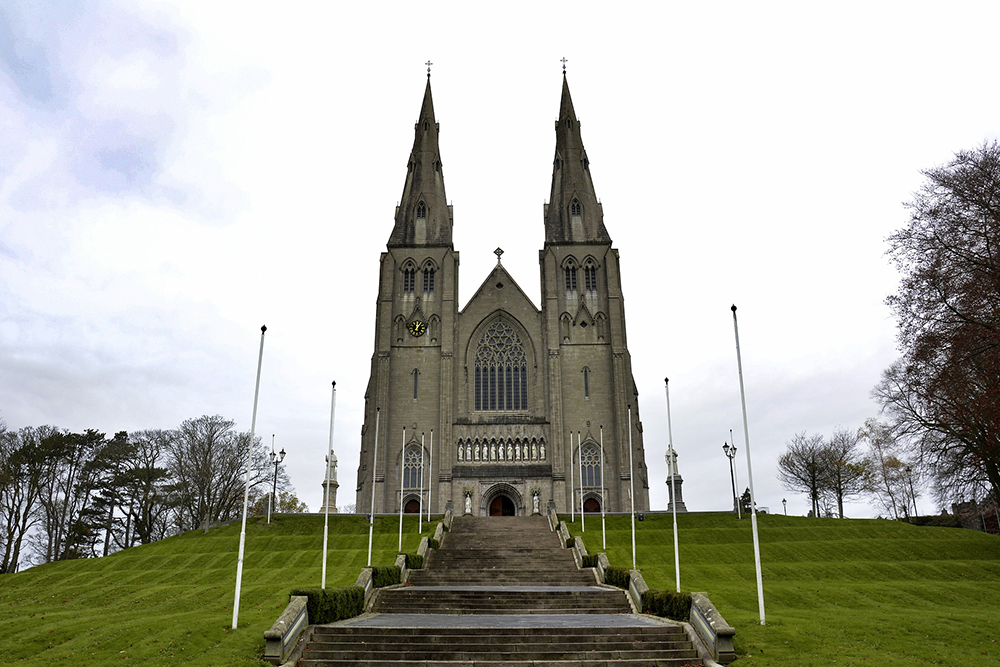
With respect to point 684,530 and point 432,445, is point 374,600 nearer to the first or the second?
point 684,530

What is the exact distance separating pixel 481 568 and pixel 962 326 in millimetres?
20045

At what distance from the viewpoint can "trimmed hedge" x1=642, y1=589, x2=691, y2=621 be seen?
1927 centimetres

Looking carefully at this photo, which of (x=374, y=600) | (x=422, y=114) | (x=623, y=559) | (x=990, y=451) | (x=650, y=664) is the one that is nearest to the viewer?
(x=650, y=664)

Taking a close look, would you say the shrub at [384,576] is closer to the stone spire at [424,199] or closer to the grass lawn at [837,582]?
the grass lawn at [837,582]

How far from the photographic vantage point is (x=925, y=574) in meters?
30.6

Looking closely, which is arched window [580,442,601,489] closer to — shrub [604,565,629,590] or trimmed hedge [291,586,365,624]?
shrub [604,565,629,590]

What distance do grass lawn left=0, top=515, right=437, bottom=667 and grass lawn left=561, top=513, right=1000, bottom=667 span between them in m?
12.1

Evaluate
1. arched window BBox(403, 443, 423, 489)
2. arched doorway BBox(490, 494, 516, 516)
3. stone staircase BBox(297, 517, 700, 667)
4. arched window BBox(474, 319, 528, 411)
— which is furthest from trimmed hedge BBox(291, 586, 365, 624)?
arched window BBox(474, 319, 528, 411)

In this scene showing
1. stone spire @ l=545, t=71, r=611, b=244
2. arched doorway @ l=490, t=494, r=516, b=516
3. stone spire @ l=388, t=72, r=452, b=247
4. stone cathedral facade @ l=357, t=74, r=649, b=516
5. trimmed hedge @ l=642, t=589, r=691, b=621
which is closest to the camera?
trimmed hedge @ l=642, t=589, r=691, b=621

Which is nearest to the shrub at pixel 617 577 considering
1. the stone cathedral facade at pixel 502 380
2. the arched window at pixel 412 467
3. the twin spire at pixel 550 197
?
the stone cathedral facade at pixel 502 380

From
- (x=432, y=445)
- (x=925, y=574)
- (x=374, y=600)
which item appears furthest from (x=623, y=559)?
(x=432, y=445)

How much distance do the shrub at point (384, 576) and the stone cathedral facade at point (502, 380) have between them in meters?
24.6

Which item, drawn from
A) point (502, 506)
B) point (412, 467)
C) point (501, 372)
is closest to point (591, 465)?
point (502, 506)

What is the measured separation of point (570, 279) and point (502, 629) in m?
45.8
